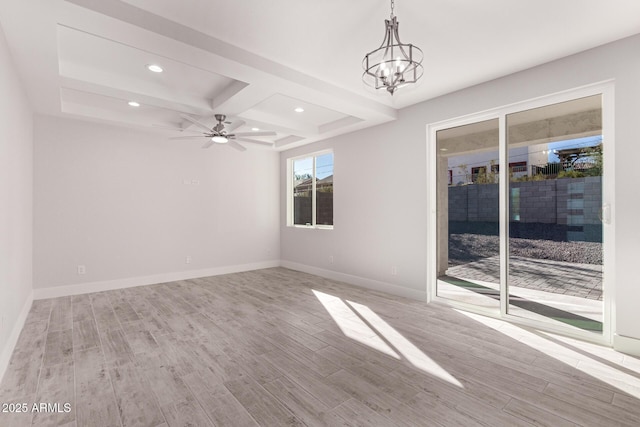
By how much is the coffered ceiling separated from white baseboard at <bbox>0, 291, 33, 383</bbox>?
2506 millimetres

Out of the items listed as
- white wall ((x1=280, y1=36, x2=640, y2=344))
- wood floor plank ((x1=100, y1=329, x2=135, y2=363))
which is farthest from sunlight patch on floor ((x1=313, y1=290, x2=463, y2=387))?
wood floor plank ((x1=100, y1=329, x2=135, y2=363))

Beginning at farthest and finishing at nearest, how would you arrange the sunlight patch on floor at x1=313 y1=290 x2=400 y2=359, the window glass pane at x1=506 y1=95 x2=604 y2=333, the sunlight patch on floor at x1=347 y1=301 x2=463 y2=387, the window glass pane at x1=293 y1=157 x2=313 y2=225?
1. the window glass pane at x1=293 y1=157 x2=313 y2=225
2. the window glass pane at x1=506 y1=95 x2=604 y2=333
3. the sunlight patch on floor at x1=313 y1=290 x2=400 y2=359
4. the sunlight patch on floor at x1=347 y1=301 x2=463 y2=387

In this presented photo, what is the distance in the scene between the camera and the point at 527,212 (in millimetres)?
3391

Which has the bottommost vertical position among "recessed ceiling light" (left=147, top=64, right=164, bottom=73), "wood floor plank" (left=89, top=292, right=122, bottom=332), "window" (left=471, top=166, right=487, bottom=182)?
"wood floor plank" (left=89, top=292, right=122, bottom=332)

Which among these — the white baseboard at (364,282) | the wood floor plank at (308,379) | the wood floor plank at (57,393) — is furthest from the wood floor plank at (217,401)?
the white baseboard at (364,282)

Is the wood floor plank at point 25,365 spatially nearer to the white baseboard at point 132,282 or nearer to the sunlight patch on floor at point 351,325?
the white baseboard at point 132,282

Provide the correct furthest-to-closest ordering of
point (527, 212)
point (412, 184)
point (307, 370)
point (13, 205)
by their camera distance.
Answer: point (412, 184), point (527, 212), point (13, 205), point (307, 370)

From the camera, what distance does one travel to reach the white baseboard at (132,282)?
446 cm

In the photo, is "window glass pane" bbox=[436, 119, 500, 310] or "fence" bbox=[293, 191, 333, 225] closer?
"window glass pane" bbox=[436, 119, 500, 310]

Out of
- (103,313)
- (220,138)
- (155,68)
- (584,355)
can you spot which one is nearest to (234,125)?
(220,138)

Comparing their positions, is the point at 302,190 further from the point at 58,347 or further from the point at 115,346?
the point at 58,347

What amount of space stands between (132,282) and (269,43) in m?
4.48

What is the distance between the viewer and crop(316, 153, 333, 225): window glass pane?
5951 mm

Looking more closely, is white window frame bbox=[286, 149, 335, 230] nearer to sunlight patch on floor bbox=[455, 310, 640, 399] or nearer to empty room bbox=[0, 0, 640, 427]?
empty room bbox=[0, 0, 640, 427]
